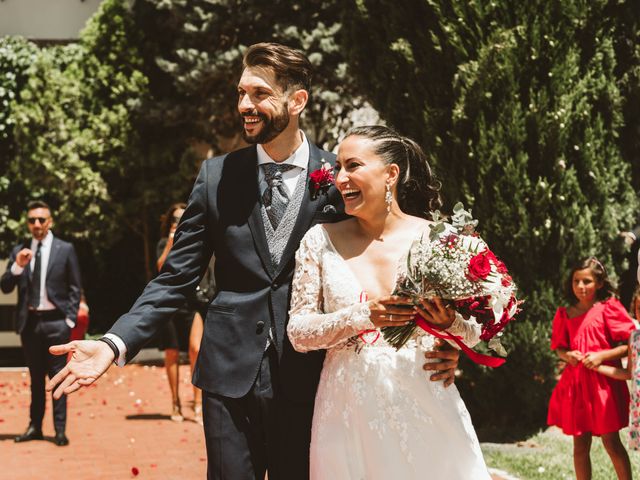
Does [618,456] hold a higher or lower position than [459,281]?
lower

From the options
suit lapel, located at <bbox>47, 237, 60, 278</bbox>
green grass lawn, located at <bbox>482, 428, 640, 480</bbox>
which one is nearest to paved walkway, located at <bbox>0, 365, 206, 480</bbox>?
suit lapel, located at <bbox>47, 237, 60, 278</bbox>

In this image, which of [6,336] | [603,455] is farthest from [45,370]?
[6,336]

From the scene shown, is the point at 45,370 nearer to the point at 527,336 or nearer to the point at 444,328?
the point at 527,336

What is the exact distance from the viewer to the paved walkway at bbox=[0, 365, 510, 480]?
25.2 ft

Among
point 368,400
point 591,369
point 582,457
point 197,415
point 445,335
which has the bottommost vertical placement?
point 197,415

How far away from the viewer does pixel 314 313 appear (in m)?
3.58

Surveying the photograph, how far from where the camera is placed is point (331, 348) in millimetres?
3713

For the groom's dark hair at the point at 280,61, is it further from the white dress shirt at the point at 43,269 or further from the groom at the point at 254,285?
the white dress shirt at the point at 43,269

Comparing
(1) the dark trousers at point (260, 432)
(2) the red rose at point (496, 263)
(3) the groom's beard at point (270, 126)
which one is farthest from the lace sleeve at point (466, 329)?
(3) the groom's beard at point (270, 126)

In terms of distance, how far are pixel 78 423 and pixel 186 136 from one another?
8661mm

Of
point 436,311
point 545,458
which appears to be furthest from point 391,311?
point 545,458

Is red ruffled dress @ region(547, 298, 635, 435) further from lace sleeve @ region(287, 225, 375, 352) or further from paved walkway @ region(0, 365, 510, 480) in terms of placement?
lace sleeve @ region(287, 225, 375, 352)

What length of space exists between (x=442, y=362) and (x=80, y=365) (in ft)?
4.43

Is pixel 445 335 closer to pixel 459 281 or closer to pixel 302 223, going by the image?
pixel 459 281
